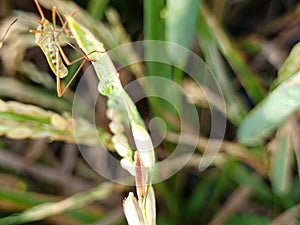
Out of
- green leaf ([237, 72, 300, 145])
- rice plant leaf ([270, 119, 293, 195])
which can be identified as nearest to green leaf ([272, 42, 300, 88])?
green leaf ([237, 72, 300, 145])

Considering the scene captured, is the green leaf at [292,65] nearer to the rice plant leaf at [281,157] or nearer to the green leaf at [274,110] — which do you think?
the green leaf at [274,110]

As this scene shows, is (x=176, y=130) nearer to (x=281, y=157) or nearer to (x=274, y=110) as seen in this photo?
(x=281, y=157)

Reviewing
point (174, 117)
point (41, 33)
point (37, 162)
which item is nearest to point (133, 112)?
point (41, 33)

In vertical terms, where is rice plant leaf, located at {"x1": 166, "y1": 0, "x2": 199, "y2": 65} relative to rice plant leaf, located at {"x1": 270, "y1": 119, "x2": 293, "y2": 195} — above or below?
above

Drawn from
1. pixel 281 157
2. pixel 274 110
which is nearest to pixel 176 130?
pixel 281 157

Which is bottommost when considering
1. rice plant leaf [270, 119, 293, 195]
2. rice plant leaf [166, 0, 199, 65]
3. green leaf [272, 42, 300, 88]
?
rice plant leaf [270, 119, 293, 195]

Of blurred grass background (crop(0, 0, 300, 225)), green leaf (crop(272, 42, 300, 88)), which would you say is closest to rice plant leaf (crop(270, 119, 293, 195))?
blurred grass background (crop(0, 0, 300, 225))

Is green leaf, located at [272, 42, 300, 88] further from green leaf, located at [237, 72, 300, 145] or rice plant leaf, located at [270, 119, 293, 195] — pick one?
rice plant leaf, located at [270, 119, 293, 195]

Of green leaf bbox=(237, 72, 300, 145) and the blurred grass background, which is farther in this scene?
the blurred grass background

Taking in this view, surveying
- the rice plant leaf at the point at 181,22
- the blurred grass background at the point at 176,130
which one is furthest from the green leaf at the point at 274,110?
the rice plant leaf at the point at 181,22
